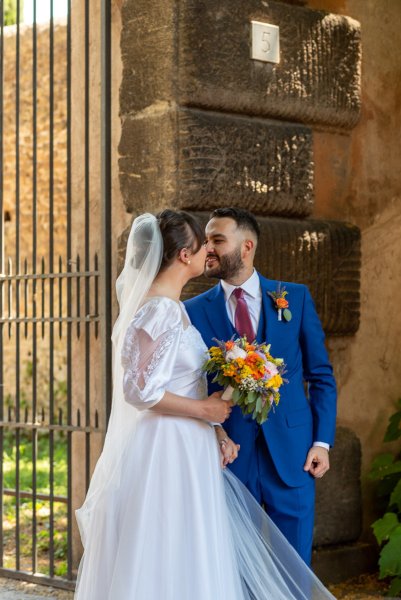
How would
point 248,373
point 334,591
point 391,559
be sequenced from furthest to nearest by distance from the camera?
point 334,591 < point 391,559 < point 248,373

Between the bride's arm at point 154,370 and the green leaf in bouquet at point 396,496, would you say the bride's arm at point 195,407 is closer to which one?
the bride's arm at point 154,370

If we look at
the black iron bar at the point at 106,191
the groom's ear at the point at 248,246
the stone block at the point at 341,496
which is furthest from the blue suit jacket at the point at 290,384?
the stone block at the point at 341,496

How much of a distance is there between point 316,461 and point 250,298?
657 millimetres

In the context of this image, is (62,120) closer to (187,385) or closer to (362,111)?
(362,111)

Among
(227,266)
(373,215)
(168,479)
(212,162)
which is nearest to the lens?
(168,479)

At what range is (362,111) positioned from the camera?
18.3 feet

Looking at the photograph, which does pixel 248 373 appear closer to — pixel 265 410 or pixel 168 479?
pixel 265 410

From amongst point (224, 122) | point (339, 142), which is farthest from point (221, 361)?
point (339, 142)

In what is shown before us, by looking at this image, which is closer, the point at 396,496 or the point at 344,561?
the point at 396,496

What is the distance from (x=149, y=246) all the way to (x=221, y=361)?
0.47m

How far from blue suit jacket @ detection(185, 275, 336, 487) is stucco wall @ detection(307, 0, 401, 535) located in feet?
4.41

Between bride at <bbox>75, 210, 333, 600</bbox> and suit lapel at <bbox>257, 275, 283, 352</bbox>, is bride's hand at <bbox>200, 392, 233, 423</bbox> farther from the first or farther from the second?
suit lapel at <bbox>257, 275, 283, 352</bbox>

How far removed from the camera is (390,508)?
5488mm

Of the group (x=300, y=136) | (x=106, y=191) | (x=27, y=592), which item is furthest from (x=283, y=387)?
(x=27, y=592)
